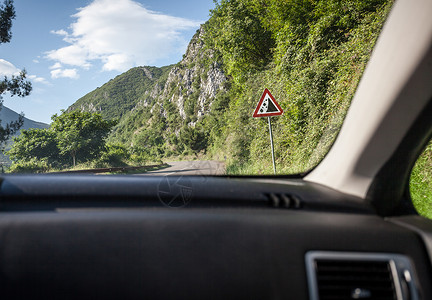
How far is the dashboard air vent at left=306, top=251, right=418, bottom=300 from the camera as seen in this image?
1.22 m

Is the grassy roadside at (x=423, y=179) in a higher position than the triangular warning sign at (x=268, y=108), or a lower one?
lower

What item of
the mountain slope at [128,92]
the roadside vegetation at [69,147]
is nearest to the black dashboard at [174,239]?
the roadside vegetation at [69,147]

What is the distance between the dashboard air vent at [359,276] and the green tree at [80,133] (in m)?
1.97

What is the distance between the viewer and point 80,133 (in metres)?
2.65

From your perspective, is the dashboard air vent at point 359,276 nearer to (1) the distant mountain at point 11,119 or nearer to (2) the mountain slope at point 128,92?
(1) the distant mountain at point 11,119

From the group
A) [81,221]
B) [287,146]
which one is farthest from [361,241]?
[287,146]

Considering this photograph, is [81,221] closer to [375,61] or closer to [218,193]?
[218,193]

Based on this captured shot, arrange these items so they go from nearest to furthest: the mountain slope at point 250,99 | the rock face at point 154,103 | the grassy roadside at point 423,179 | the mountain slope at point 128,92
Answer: the grassy roadside at point 423,179 → the mountain slope at point 250,99 → the mountain slope at point 128,92 → the rock face at point 154,103

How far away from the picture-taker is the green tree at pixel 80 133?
2.47 metres

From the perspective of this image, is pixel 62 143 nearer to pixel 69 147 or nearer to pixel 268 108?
pixel 69 147

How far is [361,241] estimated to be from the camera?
137cm

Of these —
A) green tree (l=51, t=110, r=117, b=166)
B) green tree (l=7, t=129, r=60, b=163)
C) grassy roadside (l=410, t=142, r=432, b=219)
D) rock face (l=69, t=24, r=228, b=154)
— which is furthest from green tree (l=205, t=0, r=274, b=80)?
green tree (l=7, t=129, r=60, b=163)

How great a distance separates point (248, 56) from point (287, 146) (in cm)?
802

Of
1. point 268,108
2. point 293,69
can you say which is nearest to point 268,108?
point 268,108
